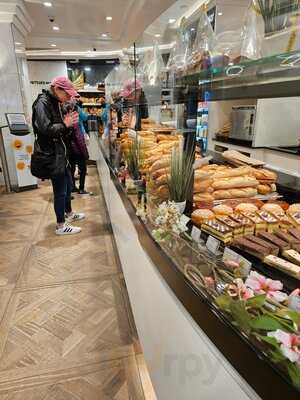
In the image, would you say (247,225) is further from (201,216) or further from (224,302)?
(224,302)

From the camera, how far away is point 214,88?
888 millimetres

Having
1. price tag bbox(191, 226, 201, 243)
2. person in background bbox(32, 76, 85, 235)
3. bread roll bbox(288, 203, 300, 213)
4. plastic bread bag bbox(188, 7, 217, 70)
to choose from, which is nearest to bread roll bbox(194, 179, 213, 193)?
price tag bbox(191, 226, 201, 243)

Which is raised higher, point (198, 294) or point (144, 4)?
point (144, 4)

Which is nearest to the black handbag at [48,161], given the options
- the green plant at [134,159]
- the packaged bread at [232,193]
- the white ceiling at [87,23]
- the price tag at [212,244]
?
the green plant at [134,159]

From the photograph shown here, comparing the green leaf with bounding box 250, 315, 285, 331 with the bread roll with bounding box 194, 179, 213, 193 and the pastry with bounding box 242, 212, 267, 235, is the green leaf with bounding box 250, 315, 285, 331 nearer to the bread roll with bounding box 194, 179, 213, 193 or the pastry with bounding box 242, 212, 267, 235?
the pastry with bounding box 242, 212, 267, 235

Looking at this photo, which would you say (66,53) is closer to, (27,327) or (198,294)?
(27,327)

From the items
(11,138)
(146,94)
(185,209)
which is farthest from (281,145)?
(11,138)

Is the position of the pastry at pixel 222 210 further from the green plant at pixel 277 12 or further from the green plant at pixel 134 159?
the green plant at pixel 134 159

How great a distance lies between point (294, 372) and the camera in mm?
538

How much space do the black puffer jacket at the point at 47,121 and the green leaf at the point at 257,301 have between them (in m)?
2.47

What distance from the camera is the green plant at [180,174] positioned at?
1191 mm

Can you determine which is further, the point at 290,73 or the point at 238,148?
the point at 238,148

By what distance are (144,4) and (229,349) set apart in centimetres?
541

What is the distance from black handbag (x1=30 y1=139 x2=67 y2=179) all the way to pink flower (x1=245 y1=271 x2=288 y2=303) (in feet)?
8.28
